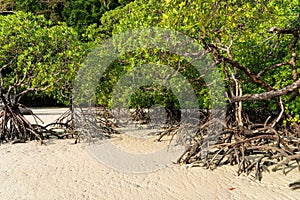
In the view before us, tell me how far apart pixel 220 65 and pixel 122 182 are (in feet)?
12.1

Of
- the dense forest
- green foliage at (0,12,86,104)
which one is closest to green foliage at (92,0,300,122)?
the dense forest

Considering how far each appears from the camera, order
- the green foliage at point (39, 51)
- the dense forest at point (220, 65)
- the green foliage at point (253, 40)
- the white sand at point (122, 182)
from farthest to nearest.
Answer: the green foliage at point (39, 51) → the green foliage at point (253, 40) → the dense forest at point (220, 65) → the white sand at point (122, 182)

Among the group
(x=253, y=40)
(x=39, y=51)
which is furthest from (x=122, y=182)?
(x=39, y=51)

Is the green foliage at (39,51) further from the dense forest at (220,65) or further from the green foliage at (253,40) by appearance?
the green foliage at (253,40)

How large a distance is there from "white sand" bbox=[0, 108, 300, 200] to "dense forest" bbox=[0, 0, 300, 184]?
394 mm

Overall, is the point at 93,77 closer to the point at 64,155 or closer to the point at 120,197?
the point at 64,155

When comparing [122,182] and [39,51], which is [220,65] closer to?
[122,182]

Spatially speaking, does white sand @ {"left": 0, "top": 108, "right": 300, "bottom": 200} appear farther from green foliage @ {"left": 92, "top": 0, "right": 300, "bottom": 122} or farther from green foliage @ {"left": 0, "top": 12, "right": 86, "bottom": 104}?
green foliage @ {"left": 0, "top": 12, "right": 86, "bottom": 104}

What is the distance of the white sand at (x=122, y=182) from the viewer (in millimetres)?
5250

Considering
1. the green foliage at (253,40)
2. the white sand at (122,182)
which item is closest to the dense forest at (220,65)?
the green foliage at (253,40)

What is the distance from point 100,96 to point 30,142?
2.35 m

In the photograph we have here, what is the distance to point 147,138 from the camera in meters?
10.6

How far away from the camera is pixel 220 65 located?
8031 mm

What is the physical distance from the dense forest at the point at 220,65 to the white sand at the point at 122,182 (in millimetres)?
394
